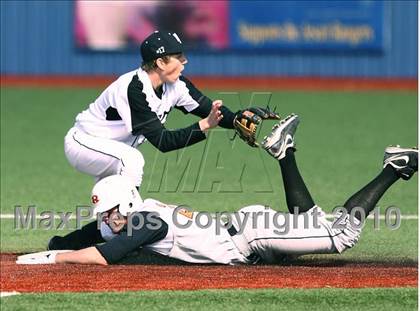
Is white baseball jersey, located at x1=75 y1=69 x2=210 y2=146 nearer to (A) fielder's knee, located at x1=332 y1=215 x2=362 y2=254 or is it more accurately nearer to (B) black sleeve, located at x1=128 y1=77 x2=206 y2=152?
(B) black sleeve, located at x1=128 y1=77 x2=206 y2=152

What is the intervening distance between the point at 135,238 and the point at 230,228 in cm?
77

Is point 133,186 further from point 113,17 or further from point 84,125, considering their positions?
point 113,17

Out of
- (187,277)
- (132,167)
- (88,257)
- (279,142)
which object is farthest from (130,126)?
(187,277)

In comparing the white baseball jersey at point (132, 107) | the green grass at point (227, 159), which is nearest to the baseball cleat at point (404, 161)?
the white baseball jersey at point (132, 107)

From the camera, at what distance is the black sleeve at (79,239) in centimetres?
796

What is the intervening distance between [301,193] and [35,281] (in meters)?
1.93

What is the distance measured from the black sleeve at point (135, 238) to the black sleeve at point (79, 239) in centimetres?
98

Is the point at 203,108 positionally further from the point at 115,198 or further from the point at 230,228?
the point at 115,198

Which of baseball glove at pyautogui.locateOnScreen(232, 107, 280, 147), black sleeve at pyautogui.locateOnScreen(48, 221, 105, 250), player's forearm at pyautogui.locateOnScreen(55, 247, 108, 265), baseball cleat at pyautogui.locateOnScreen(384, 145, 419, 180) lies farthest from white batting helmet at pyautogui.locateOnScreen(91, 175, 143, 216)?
baseball cleat at pyautogui.locateOnScreen(384, 145, 419, 180)

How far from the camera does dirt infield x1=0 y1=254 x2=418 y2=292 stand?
6480 millimetres

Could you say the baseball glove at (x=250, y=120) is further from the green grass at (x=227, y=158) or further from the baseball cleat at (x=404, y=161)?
the green grass at (x=227, y=158)

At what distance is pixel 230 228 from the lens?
24.1 feet

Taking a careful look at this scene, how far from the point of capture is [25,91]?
22.9 m

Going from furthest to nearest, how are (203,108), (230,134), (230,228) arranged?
(230,134) → (203,108) → (230,228)
